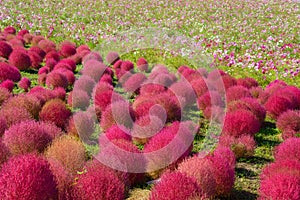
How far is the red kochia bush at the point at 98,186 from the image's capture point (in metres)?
4.40

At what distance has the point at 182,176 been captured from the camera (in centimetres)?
439

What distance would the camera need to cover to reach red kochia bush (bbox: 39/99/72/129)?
24.8 ft

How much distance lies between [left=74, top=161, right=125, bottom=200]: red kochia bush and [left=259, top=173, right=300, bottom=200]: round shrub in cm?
179

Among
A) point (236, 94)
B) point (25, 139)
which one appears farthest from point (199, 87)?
point (25, 139)

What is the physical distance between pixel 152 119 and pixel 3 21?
559 inches

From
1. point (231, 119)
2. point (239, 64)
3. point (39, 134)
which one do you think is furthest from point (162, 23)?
point (39, 134)

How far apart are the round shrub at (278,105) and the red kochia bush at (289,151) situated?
245 centimetres

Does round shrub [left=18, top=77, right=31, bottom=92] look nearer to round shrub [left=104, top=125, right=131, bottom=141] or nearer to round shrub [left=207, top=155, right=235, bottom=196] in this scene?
round shrub [left=104, top=125, right=131, bottom=141]

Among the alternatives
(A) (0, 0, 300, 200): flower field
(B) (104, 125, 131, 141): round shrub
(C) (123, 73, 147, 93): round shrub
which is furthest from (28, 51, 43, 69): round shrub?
(B) (104, 125, 131, 141): round shrub

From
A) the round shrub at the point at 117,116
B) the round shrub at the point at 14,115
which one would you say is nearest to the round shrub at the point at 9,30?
the round shrub at the point at 14,115

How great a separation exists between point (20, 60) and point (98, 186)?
28.9 ft

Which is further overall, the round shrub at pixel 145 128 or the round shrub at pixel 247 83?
the round shrub at pixel 247 83

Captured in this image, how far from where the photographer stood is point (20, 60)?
481 inches

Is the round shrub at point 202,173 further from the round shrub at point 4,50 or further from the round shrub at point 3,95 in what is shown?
the round shrub at point 4,50
